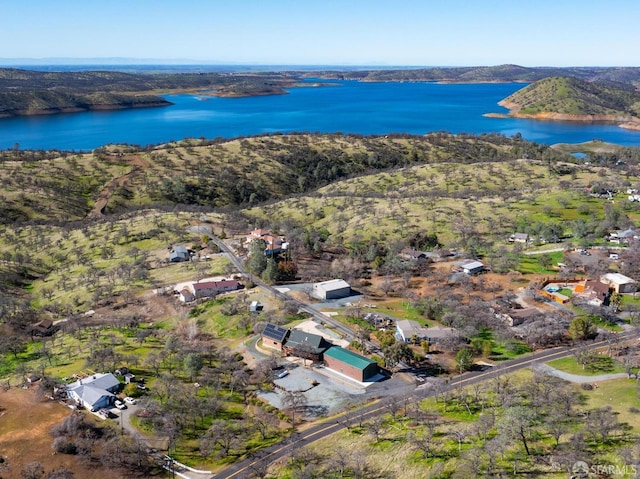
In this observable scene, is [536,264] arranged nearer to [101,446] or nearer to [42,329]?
[101,446]

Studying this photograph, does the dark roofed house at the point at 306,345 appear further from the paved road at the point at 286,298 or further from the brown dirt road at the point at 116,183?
the brown dirt road at the point at 116,183

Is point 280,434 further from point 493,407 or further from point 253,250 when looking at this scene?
point 253,250

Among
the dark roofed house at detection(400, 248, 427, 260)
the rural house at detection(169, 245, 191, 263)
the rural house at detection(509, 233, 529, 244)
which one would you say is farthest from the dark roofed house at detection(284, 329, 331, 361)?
the rural house at detection(509, 233, 529, 244)

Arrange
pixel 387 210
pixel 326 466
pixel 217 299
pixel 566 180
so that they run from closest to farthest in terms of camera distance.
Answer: pixel 326 466, pixel 217 299, pixel 387 210, pixel 566 180

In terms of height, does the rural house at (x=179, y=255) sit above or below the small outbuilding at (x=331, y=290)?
below

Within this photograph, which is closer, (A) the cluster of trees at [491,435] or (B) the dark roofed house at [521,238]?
(A) the cluster of trees at [491,435]

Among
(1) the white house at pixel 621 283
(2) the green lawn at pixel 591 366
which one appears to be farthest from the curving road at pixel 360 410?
(1) the white house at pixel 621 283

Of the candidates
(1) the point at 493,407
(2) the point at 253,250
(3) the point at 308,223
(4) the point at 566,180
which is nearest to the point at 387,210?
(3) the point at 308,223

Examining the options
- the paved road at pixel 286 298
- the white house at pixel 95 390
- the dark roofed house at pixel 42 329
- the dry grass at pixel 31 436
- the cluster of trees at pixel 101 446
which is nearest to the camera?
the dry grass at pixel 31 436
